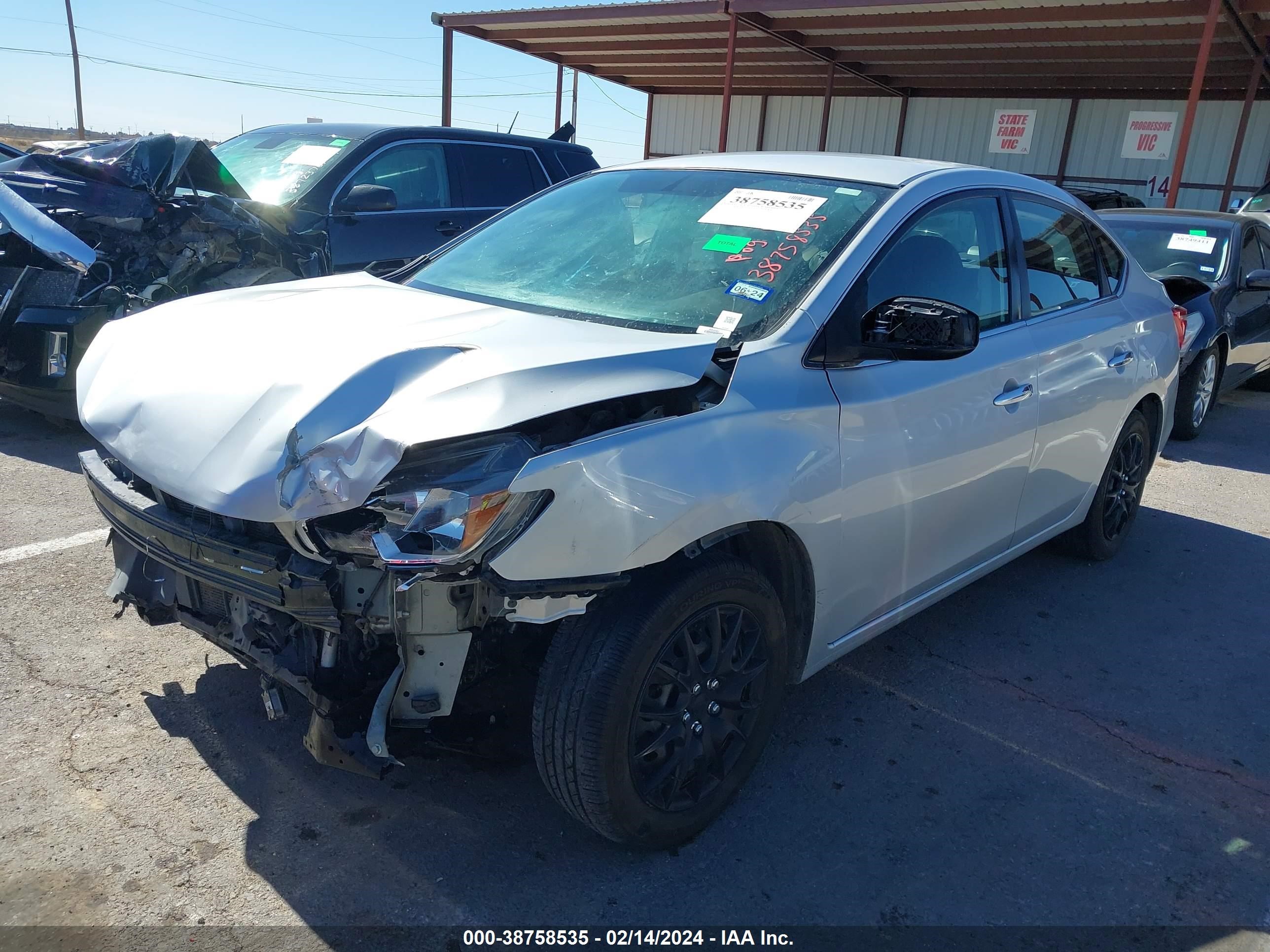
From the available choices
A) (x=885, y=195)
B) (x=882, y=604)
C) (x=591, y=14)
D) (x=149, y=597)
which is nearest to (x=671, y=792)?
(x=882, y=604)

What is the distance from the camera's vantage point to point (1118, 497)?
4758 millimetres

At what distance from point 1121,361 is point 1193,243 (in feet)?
15.0

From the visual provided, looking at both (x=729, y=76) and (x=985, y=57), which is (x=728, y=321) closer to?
(x=729, y=76)

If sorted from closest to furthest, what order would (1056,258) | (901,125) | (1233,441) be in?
(1056,258) → (1233,441) → (901,125)

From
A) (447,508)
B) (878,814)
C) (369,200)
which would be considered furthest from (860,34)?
(447,508)

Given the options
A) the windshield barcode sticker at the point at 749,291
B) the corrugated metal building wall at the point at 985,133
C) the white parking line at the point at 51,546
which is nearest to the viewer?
the windshield barcode sticker at the point at 749,291

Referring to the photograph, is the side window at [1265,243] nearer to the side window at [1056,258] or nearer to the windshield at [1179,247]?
the windshield at [1179,247]

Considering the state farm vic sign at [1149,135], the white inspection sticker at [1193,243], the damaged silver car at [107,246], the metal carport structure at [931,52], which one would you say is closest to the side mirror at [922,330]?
→ the damaged silver car at [107,246]

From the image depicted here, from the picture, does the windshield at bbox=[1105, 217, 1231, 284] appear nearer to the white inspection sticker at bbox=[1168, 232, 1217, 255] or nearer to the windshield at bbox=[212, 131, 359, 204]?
the white inspection sticker at bbox=[1168, 232, 1217, 255]

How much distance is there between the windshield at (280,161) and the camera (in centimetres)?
648

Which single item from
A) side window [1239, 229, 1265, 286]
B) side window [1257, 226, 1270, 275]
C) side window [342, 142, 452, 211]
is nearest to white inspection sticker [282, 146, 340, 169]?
side window [342, 142, 452, 211]

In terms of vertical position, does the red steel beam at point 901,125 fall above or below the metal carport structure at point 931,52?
below

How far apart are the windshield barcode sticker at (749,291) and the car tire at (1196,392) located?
571cm

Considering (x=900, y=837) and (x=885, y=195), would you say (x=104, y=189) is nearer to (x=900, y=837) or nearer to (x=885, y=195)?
(x=885, y=195)
